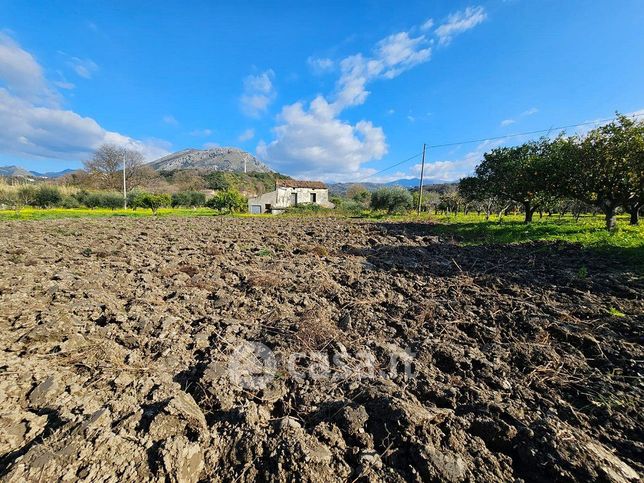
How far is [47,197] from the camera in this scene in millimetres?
42375

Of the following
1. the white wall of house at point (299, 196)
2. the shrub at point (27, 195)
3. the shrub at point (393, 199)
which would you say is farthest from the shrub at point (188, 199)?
the shrub at point (393, 199)

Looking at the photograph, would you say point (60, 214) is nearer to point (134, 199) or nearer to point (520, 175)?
point (134, 199)

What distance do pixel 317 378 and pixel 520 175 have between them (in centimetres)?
2128

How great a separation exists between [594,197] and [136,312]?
20562mm

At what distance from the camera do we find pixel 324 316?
14.9 ft

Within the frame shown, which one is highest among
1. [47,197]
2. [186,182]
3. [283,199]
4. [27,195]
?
[186,182]

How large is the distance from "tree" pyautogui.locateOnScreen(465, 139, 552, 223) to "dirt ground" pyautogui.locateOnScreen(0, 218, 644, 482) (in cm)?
1396

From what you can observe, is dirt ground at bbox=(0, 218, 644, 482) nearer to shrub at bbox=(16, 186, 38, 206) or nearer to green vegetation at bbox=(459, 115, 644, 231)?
green vegetation at bbox=(459, 115, 644, 231)

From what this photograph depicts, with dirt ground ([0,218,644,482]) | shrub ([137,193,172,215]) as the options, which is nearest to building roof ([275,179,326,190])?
shrub ([137,193,172,215])

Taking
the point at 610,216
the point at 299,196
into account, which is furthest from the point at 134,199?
the point at 610,216

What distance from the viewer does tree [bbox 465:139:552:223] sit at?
57.4 feet

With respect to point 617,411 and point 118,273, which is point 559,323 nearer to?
point 617,411

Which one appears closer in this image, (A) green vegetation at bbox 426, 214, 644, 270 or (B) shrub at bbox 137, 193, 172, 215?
(A) green vegetation at bbox 426, 214, 644, 270

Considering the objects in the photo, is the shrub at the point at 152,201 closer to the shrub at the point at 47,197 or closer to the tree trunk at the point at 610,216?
the shrub at the point at 47,197
